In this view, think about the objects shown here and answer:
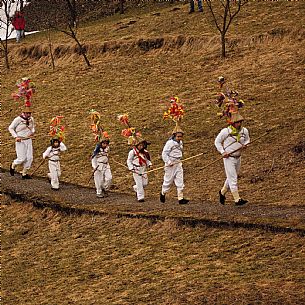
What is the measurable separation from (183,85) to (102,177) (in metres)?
12.7

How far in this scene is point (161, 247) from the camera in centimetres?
1644

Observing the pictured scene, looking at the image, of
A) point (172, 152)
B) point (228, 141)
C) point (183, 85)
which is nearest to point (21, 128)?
point (172, 152)

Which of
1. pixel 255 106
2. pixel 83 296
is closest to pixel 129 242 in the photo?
pixel 83 296

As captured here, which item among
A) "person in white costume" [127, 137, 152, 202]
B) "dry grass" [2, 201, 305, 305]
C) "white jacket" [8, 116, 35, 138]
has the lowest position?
"dry grass" [2, 201, 305, 305]

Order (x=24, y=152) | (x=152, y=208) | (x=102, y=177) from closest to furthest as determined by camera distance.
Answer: (x=152, y=208), (x=102, y=177), (x=24, y=152)

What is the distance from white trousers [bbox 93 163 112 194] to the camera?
20.9 meters

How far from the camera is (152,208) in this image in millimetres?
18938

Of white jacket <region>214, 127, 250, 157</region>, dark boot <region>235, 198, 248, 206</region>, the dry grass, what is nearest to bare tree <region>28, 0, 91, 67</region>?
white jacket <region>214, 127, 250, 157</region>

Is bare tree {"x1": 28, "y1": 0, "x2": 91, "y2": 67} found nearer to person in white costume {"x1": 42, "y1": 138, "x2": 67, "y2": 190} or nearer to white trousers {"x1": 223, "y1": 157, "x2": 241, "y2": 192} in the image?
person in white costume {"x1": 42, "y1": 138, "x2": 67, "y2": 190}

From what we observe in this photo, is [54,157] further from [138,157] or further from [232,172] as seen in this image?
[232,172]

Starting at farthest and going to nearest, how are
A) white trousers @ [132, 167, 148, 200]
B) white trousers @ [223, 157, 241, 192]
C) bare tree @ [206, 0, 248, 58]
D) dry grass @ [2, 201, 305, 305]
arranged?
1. bare tree @ [206, 0, 248, 58]
2. white trousers @ [132, 167, 148, 200]
3. white trousers @ [223, 157, 241, 192]
4. dry grass @ [2, 201, 305, 305]

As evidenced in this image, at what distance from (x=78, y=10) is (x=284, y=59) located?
2351 cm

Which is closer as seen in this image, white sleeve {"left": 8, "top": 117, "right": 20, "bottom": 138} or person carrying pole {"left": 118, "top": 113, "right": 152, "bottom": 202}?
person carrying pole {"left": 118, "top": 113, "right": 152, "bottom": 202}

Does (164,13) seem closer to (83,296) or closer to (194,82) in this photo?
(194,82)
